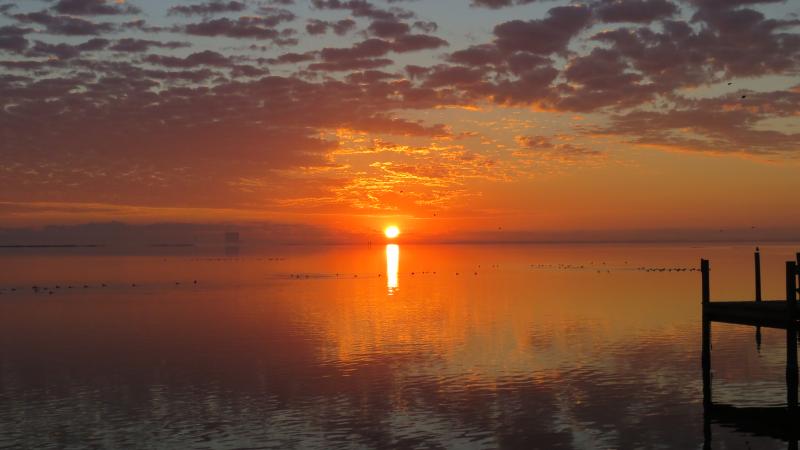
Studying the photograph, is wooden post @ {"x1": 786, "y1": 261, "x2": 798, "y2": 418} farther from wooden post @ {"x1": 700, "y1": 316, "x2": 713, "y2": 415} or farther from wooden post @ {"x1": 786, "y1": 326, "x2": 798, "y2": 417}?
wooden post @ {"x1": 700, "y1": 316, "x2": 713, "y2": 415}

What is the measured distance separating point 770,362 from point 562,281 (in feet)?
210

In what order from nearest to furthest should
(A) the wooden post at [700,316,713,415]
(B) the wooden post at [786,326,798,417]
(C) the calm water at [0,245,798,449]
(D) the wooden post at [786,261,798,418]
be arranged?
(C) the calm water at [0,245,798,449]
(B) the wooden post at [786,326,798,417]
(D) the wooden post at [786,261,798,418]
(A) the wooden post at [700,316,713,415]

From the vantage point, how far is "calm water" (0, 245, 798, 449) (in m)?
25.3

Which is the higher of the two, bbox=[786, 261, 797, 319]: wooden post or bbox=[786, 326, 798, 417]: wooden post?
bbox=[786, 261, 797, 319]: wooden post

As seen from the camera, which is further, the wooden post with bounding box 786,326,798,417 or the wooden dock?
the wooden post with bounding box 786,326,798,417

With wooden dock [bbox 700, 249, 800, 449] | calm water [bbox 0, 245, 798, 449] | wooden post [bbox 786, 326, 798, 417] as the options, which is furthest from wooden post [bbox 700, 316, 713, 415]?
wooden post [bbox 786, 326, 798, 417]

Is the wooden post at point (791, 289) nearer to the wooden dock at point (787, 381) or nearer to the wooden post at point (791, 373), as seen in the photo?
the wooden dock at point (787, 381)

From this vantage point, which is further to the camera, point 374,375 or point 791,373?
point 374,375

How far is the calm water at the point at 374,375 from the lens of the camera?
2534 centimetres

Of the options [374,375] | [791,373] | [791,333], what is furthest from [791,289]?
[374,375]

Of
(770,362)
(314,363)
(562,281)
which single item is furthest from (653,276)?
(314,363)

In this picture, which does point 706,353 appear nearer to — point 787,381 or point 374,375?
point 787,381

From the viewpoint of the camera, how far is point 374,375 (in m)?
35.3

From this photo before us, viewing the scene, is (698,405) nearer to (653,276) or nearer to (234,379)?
(234,379)
